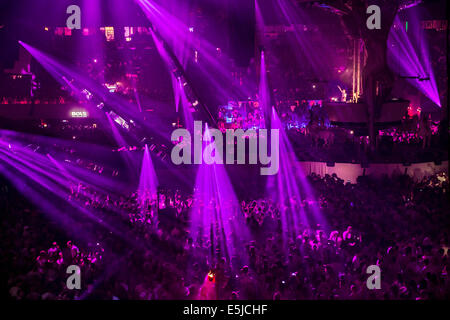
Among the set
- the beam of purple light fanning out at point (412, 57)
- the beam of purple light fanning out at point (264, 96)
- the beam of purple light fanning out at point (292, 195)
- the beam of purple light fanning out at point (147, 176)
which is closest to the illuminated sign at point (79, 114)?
the beam of purple light fanning out at point (147, 176)

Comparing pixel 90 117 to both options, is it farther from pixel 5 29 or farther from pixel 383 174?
pixel 383 174

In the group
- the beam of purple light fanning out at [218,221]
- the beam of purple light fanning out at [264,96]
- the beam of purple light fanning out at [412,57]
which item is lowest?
the beam of purple light fanning out at [218,221]

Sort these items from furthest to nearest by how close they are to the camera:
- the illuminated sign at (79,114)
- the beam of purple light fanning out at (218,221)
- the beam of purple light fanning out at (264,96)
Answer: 1. the illuminated sign at (79,114)
2. the beam of purple light fanning out at (264,96)
3. the beam of purple light fanning out at (218,221)

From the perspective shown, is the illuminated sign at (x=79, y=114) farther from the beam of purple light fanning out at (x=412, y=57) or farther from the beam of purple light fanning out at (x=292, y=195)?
the beam of purple light fanning out at (x=412, y=57)

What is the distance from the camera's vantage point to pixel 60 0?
1488 centimetres

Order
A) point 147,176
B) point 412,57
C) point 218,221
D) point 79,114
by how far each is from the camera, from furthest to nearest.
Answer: point 412,57 → point 79,114 → point 147,176 → point 218,221

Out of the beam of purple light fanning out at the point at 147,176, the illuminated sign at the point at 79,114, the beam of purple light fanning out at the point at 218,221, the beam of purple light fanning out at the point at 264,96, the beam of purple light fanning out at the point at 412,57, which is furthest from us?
the beam of purple light fanning out at the point at 412,57

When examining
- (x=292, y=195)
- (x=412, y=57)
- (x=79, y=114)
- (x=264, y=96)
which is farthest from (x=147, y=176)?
(x=412, y=57)

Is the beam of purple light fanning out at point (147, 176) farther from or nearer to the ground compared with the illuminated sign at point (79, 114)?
nearer to the ground

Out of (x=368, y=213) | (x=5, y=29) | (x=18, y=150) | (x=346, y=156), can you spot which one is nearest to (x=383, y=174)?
(x=346, y=156)

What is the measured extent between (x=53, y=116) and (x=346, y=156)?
37.2 feet

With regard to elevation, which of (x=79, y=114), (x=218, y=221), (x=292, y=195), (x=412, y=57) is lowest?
(x=218, y=221)

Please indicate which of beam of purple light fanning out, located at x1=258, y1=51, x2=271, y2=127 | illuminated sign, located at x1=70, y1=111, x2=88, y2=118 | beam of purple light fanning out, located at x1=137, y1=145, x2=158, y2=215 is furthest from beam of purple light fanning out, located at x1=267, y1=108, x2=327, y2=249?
illuminated sign, located at x1=70, y1=111, x2=88, y2=118

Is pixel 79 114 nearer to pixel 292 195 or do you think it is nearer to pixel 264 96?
pixel 264 96
